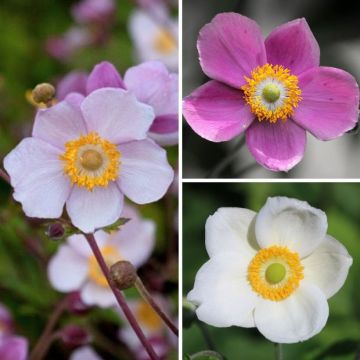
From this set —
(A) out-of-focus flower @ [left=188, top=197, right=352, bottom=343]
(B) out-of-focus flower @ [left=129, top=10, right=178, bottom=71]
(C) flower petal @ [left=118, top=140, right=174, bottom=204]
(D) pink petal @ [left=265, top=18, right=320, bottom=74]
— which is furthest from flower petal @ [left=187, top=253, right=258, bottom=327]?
(B) out-of-focus flower @ [left=129, top=10, right=178, bottom=71]

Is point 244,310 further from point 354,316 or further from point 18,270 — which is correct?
point 18,270

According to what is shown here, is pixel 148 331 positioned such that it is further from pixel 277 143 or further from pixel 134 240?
pixel 277 143

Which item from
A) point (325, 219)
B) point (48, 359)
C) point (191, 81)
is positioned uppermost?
point (191, 81)

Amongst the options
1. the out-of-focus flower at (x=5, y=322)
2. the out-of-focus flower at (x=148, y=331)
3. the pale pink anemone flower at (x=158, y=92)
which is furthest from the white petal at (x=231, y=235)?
the out-of-focus flower at (x=5, y=322)

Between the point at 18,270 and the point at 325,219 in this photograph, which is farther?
the point at 18,270

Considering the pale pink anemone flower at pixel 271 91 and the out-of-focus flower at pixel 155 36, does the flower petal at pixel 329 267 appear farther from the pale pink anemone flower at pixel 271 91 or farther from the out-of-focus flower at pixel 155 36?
the out-of-focus flower at pixel 155 36

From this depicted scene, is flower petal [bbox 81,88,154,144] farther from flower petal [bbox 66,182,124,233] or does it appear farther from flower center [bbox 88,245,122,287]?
flower center [bbox 88,245,122,287]

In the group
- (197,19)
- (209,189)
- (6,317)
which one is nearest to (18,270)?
(6,317)
